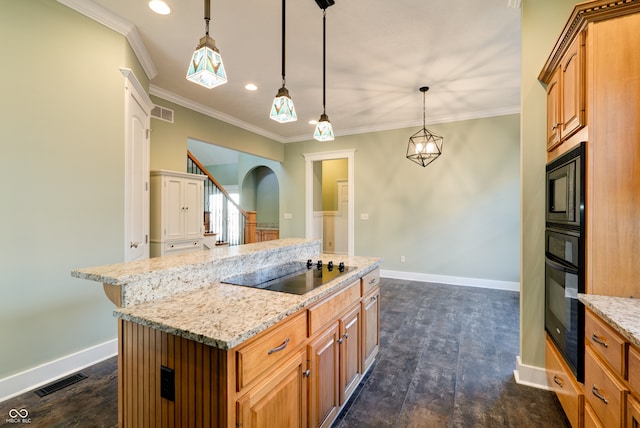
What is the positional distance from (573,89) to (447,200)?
354 cm

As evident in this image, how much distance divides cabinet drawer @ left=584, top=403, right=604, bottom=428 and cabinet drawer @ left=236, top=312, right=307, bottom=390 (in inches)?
56.2

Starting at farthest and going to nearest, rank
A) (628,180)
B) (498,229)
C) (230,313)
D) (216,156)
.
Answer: (216,156), (498,229), (628,180), (230,313)

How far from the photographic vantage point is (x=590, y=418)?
1.43 metres

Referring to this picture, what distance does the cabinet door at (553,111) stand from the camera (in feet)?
6.42

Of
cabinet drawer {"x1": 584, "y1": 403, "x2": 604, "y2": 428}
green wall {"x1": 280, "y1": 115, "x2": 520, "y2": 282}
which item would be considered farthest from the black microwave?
green wall {"x1": 280, "y1": 115, "x2": 520, "y2": 282}

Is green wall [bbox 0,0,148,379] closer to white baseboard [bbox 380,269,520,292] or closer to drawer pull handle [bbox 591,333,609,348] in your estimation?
drawer pull handle [bbox 591,333,609,348]

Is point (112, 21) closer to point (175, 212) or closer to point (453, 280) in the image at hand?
point (175, 212)

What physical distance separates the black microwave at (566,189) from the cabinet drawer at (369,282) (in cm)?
130

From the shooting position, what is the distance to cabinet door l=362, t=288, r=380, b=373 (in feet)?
7.27

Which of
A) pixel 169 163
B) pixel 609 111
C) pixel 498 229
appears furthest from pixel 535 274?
pixel 169 163

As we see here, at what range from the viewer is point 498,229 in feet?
15.7

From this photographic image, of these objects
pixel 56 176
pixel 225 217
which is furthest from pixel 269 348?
pixel 225 217

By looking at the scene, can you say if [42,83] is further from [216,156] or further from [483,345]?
[216,156]

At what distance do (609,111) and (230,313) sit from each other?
2165 millimetres
